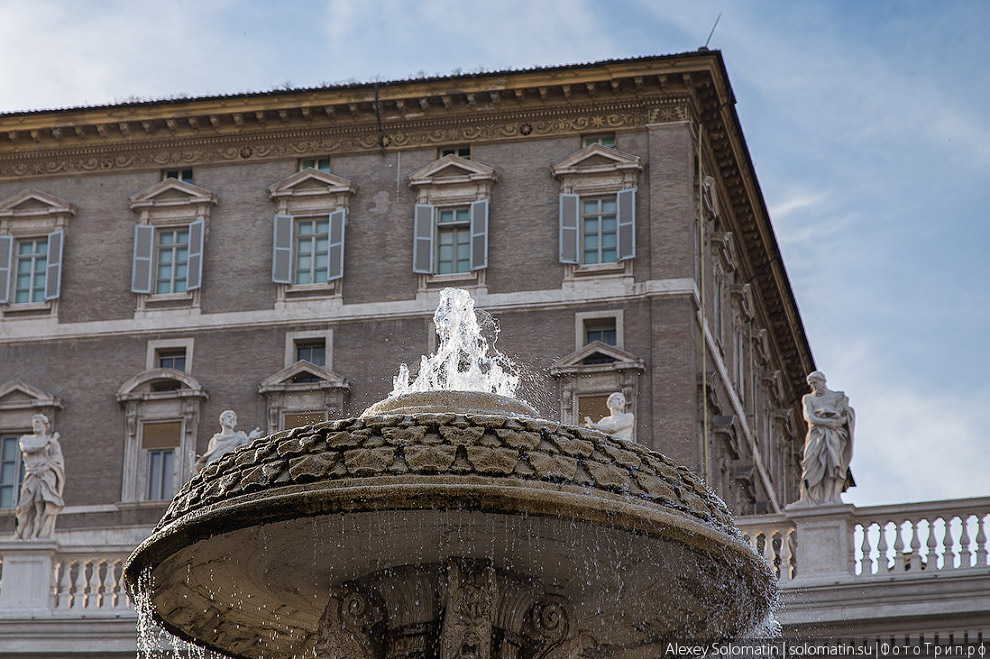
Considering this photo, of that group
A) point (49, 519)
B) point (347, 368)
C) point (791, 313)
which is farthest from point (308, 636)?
point (791, 313)

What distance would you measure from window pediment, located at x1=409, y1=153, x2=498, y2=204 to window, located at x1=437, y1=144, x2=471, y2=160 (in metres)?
0.33

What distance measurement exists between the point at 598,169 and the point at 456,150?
2.89 metres

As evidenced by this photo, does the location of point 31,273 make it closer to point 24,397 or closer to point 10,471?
point 24,397

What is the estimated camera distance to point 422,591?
26.2 feet

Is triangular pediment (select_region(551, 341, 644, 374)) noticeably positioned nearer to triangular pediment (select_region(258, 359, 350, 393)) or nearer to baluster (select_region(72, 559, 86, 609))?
triangular pediment (select_region(258, 359, 350, 393))

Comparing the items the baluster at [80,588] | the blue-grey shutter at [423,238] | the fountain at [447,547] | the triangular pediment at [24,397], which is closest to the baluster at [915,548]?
the baluster at [80,588]

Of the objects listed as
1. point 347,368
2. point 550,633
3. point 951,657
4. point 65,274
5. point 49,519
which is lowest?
point 550,633

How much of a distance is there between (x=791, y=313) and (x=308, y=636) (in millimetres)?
38280

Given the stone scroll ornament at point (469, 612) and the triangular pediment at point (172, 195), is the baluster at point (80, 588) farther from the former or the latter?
the stone scroll ornament at point (469, 612)

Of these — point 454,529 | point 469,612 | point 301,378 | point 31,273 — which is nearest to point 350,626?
point 469,612

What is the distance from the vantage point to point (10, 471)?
35.9m

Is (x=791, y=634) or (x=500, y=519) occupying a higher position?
(x=791, y=634)

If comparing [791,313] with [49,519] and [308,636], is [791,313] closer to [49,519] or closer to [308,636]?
[49,519]

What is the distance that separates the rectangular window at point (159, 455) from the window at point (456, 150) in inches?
280
